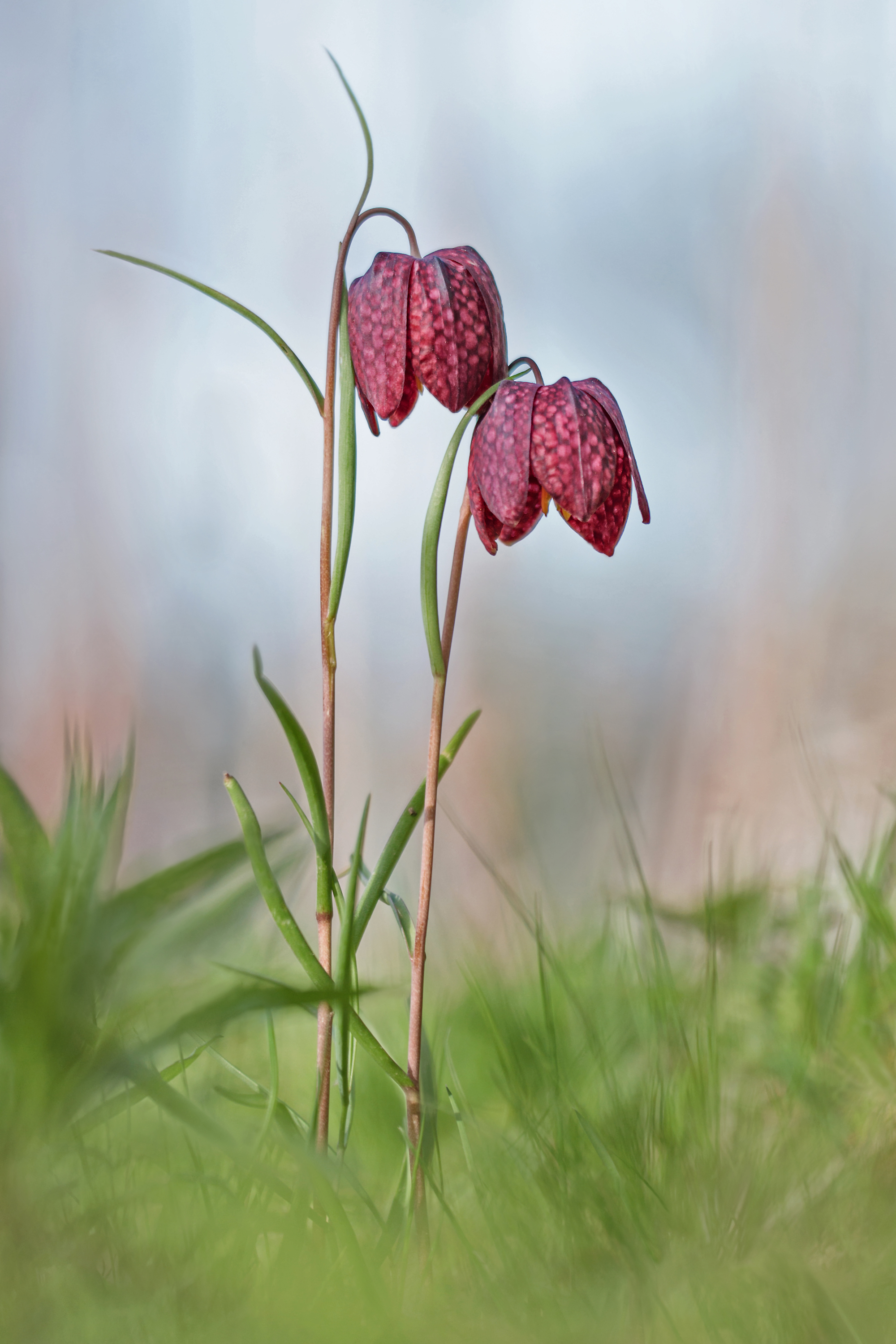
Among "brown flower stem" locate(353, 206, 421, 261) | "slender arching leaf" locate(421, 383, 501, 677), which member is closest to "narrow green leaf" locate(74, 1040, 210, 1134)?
"slender arching leaf" locate(421, 383, 501, 677)

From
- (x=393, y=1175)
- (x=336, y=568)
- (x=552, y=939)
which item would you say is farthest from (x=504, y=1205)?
(x=552, y=939)

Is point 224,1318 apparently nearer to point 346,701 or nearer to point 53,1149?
point 53,1149

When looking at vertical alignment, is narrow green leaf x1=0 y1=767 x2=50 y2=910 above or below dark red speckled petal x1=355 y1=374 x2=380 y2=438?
below

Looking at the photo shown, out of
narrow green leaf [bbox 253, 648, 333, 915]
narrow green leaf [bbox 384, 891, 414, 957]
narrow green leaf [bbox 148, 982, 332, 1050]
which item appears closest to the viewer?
narrow green leaf [bbox 148, 982, 332, 1050]

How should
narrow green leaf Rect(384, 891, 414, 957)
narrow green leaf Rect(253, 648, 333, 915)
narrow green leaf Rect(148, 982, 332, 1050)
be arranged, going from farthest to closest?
narrow green leaf Rect(384, 891, 414, 957) < narrow green leaf Rect(253, 648, 333, 915) < narrow green leaf Rect(148, 982, 332, 1050)

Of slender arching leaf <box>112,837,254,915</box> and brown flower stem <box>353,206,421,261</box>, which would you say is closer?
slender arching leaf <box>112,837,254,915</box>

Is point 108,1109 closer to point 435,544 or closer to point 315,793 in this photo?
point 315,793

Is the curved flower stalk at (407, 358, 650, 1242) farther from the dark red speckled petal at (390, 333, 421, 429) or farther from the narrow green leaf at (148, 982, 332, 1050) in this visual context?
the narrow green leaf at (148, 982, 332, 1050)
